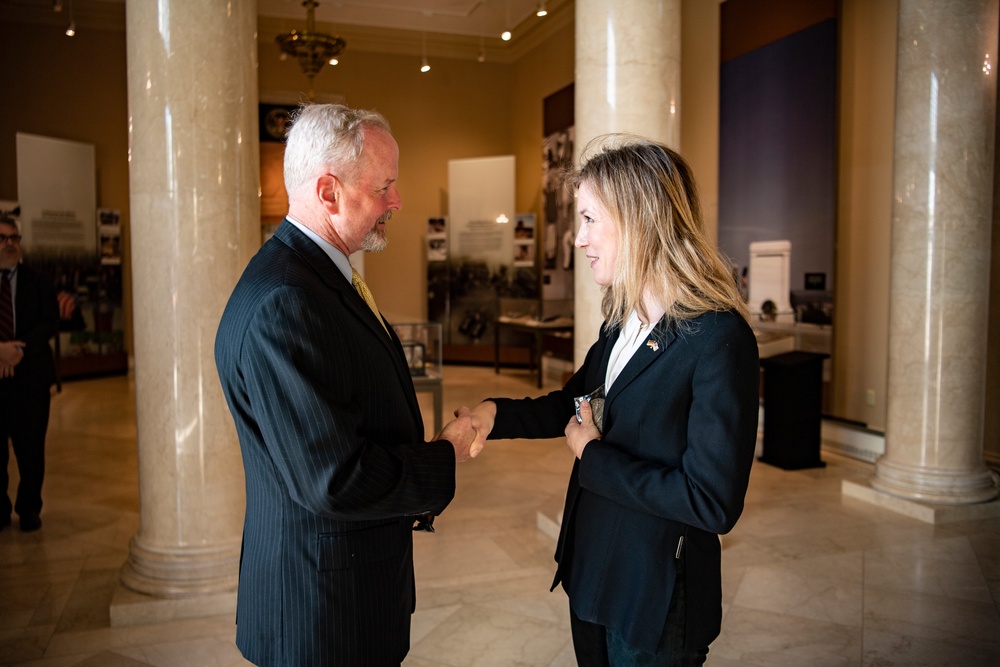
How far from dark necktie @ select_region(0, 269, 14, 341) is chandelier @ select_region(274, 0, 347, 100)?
6.06 metres

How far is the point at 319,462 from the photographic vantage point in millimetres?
1662

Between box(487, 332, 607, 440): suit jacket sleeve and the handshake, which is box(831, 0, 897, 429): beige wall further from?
the handshake

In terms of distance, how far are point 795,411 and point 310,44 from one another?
7613 millimetres

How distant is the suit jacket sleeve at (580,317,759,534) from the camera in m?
1.80

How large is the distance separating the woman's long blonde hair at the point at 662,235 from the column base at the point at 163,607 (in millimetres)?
3024

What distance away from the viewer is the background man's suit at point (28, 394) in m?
5.47

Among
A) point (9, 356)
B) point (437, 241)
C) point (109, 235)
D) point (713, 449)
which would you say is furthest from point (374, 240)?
point (437, 241)

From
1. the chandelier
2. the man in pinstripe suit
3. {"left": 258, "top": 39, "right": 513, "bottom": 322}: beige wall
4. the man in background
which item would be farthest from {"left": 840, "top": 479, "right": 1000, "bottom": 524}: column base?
{"left": 258, "top": 39, "right": 513, "bottom": 322}: beige wall

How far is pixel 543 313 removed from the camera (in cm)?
1383

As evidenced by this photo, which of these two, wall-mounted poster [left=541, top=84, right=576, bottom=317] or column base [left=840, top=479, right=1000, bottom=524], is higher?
wall-mounted poster [left=541, top=84, right=576, bottom=317]

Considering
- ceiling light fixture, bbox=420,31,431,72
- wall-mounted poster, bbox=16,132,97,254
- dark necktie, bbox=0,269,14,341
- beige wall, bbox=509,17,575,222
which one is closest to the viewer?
dark necktie, bbox=0,269,14,341

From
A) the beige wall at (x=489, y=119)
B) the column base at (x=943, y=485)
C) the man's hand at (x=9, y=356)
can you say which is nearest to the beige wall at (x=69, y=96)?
the beige wall at (x=489, y=119)

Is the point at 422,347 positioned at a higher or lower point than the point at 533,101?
lower

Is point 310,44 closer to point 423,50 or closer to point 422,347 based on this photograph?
point 423,50
